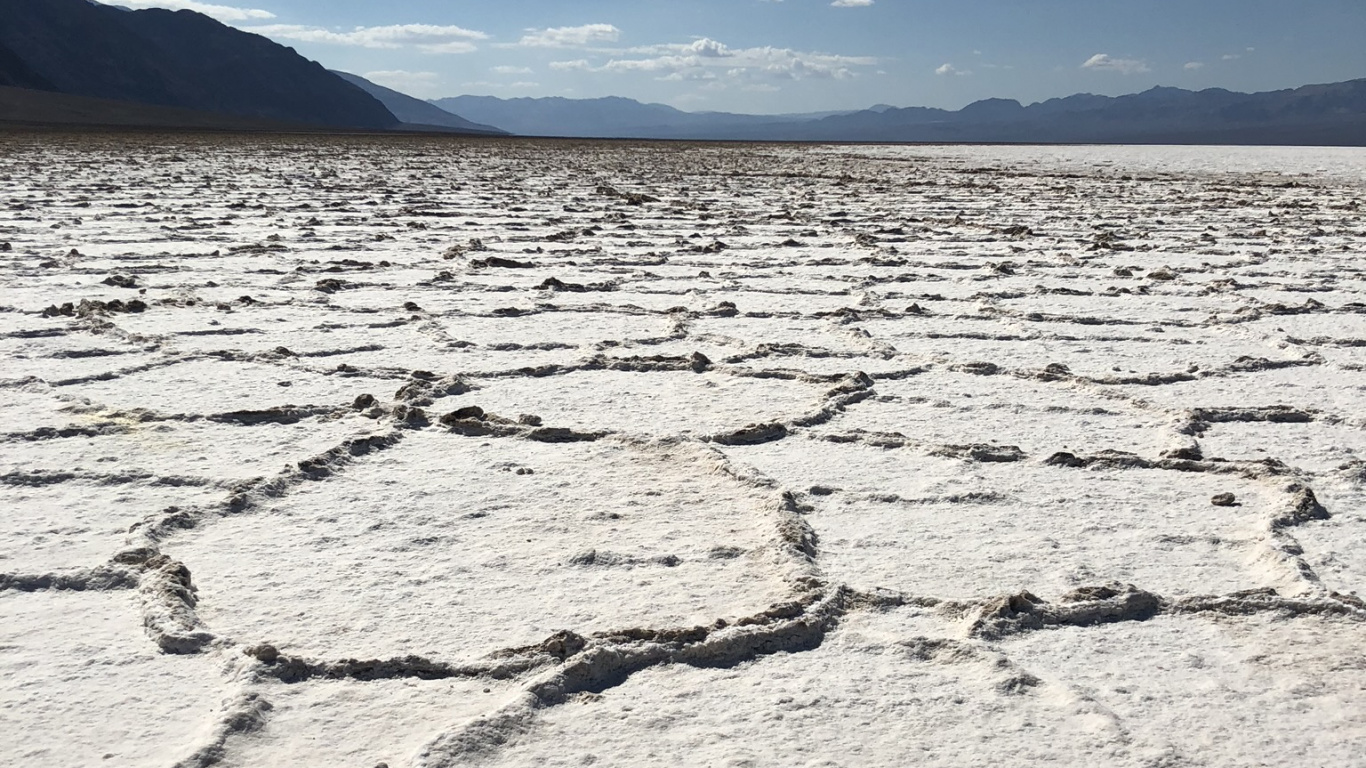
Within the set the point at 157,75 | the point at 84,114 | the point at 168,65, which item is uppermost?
the point at 168,65

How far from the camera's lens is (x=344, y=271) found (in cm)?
410

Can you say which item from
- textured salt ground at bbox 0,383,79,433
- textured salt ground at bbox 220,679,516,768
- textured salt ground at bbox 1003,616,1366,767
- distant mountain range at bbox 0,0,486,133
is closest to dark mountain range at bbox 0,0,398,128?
distant mountain range at bbox 0,0,486,133

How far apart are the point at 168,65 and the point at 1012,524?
81408 mm

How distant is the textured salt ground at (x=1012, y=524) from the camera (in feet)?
4.83

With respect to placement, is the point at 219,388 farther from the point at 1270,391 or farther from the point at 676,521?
the point at 1270,391

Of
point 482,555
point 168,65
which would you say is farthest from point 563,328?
point 168,65

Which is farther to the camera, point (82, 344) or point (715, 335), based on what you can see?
point (715, 335)

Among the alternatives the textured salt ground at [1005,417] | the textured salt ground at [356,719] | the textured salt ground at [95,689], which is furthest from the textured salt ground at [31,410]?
the textured salt ground at [1005,417]

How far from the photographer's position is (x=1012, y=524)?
1656mm

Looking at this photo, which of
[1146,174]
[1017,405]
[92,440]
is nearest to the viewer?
[92,440]

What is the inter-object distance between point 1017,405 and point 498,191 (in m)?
6.61

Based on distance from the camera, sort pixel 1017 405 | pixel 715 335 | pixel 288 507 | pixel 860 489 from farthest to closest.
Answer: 1. pixel 715 335
2. pixel 1017 405
3. pixel 860 489
4. pixel 288 507

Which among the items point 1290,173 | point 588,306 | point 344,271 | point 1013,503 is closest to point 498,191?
point 344,271

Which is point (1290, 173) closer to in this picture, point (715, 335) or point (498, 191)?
point (498, 191)
